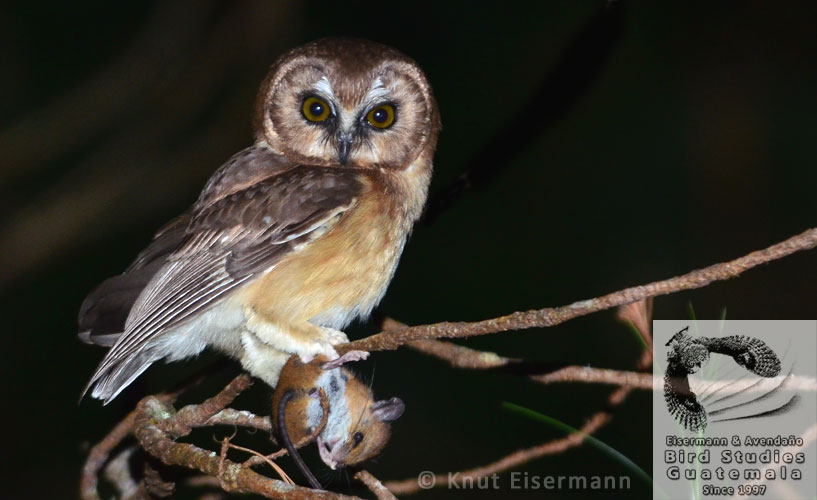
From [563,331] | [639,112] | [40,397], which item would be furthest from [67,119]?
[639,112]

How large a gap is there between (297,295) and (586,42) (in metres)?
1.58

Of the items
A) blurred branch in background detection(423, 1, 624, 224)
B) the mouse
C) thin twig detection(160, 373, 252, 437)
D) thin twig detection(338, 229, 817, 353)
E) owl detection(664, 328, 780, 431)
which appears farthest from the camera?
blurred branch in background detection(423, 1, 624, 224)

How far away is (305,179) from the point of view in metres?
2.88

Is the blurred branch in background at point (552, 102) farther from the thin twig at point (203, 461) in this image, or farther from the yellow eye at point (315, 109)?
the thin twig at point (203, 461)

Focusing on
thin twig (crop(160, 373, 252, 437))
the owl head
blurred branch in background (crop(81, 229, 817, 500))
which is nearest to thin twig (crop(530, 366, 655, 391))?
blurred branch in background (crop(81, 229, 817, 500))

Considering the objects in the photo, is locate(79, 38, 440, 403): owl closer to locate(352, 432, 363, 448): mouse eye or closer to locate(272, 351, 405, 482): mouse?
locate(272, 351, 405, 482): mouse

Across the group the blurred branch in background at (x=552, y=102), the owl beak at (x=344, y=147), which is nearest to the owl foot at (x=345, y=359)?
the owl beak at (x=344, y=147)

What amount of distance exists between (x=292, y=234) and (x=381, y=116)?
1.86ft

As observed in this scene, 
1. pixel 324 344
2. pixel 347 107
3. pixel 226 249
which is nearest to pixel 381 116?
pixel 347 107

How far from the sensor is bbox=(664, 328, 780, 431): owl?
6.46 feet

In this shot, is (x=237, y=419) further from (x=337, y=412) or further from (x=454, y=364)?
(x=454, y=364)

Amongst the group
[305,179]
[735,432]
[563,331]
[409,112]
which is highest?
[563,331]

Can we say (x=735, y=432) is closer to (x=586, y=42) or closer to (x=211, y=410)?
(x=211, y=410)

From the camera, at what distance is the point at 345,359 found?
2.41 meters
